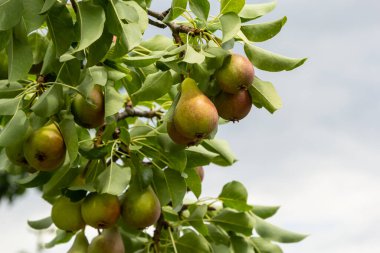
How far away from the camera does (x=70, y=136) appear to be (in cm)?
191

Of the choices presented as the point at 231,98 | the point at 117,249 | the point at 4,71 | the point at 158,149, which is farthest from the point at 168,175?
the point at 4,71

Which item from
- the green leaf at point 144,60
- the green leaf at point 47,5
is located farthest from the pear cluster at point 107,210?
the green leaf at point 47,5

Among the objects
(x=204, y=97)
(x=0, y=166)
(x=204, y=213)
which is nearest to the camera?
(x=204, y=97)

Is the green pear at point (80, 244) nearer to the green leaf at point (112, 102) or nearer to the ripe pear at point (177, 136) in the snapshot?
the green leaf at point (112, 102)

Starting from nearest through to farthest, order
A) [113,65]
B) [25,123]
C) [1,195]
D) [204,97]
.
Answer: [204,97], [25,123], [113,65], [1,195]

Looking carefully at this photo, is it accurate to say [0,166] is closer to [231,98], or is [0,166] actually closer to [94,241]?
[94,241]

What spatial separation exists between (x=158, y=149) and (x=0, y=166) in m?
0.55

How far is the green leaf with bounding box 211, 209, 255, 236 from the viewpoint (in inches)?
101

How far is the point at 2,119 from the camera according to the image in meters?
2.35

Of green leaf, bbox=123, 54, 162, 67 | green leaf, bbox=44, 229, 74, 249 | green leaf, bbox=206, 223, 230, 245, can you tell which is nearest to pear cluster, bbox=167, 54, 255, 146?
green leaf, bbox=123, 54, 162, 67

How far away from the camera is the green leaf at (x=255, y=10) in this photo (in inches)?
77.1

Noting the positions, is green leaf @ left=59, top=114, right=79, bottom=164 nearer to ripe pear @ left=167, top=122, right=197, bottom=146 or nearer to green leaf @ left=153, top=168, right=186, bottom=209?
ripe pear @ left=167, top=122, right=197, bottom=146

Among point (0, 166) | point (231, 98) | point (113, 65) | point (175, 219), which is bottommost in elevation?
point (175, 219)

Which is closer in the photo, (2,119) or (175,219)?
(2,119)
